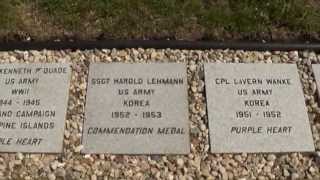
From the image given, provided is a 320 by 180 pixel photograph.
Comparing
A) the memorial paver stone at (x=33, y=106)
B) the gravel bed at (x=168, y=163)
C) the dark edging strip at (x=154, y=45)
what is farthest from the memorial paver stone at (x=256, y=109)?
the memorial paver stone at (x=33, y=106)

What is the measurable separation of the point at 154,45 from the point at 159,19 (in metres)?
0.37

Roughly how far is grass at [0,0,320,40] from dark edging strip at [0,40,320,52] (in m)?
0.12

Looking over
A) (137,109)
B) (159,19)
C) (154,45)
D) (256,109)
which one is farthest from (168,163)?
(159,19)

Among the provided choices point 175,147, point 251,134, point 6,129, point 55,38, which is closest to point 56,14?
point 55,38

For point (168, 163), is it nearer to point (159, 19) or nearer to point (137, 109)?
point (137, 109)

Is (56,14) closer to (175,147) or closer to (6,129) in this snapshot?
(6,129)

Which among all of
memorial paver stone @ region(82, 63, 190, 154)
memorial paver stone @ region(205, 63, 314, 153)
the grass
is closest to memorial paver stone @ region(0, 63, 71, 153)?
memorial paver stone @ region(82, 63, 190, 154)

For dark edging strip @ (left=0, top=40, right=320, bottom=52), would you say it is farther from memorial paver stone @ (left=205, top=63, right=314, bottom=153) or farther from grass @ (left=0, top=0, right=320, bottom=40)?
memorial paver stone @ (left=205, top=63, right=314, bottom=153)

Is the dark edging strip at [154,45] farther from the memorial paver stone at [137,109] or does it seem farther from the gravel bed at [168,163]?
the gravel bed at [168,163]

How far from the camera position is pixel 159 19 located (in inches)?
223

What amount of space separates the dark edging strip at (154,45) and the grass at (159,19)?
0.12 meters

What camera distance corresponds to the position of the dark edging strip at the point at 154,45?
17.8ft

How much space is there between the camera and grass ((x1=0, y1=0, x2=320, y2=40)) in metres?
5.57

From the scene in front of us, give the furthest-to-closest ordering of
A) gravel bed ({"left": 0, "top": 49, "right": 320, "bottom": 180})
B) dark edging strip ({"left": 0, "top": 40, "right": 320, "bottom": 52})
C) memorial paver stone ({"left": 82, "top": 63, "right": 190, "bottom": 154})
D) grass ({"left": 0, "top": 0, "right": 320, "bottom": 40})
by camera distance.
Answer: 1. grass ({"left": 0, "top": 0, "right": 320, "bottom": 40})
2. dark edging strip ({"left": 0, "top": 40, "right": 320, "bottom": 52})
3. memorial paver stone ({"left": 82, "top": 63, "right": 190, "bottom": 154})
4. gravel bed ({"left": 0, "top": 49, "right": 320, "bottom": 180})
